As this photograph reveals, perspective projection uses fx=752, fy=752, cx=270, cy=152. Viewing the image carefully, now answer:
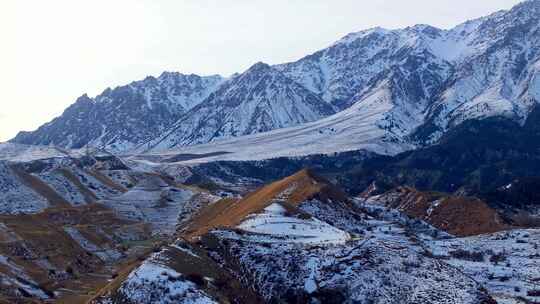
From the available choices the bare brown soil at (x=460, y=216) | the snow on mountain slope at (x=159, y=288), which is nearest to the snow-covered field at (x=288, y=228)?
the snow on mountain slope at (x=159, y=288)

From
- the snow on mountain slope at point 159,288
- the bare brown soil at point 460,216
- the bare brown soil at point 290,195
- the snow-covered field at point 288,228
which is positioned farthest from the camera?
the bare brown soil at point 460,216

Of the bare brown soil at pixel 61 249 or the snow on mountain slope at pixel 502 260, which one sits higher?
the bare brown soil at pixel 61 249

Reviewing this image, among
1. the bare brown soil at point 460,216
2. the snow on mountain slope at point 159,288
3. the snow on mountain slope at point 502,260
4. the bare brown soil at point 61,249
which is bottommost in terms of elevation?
the bare brown soil at point 460,216

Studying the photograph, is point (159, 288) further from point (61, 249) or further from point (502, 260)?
point (61, 249)

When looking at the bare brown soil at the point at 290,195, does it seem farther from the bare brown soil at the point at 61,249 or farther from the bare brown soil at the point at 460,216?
the bare brown soil at the point at 460,216

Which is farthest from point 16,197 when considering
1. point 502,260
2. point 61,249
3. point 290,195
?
point 502,260

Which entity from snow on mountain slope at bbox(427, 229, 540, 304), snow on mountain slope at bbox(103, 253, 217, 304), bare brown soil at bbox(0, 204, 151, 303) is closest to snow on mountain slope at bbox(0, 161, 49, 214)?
bare brown soil at bbox(0, 204, 151, 303)

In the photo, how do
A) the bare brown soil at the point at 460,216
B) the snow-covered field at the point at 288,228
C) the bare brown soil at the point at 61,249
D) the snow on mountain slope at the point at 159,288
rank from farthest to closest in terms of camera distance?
1. the bare brown soil at the point at 460,216
2. the bare brown soil at the point at 61,249
3. the snow-covered field at the point at 288,228
4. the snow on mountain slope at the point at 159,288

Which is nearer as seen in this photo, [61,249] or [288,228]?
[288,228]

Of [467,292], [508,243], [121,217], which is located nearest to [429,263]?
[467,292]

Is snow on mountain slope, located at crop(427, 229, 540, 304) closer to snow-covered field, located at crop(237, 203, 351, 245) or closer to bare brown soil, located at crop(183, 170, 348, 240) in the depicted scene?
snow-covered field, located at crop(237, 203, 351, 245)

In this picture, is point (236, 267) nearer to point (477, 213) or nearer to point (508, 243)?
point (508, 243)

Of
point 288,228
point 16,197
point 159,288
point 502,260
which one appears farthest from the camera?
point 16,197

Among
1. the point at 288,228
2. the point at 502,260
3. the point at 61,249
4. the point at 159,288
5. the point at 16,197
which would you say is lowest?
the point at 502,260
